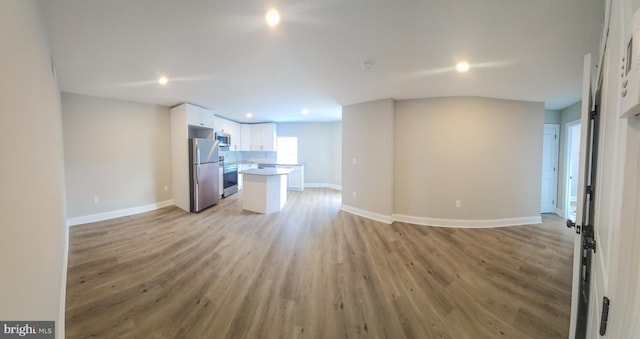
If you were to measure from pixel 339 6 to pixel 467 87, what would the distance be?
2662 mm

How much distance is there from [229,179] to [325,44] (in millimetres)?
5039

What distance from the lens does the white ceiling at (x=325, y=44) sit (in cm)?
147

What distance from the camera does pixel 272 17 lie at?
156cm

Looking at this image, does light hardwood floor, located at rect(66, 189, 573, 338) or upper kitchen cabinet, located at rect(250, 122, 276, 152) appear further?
upper kitchen cabinet, located at rect(250, 122, 276, 152)

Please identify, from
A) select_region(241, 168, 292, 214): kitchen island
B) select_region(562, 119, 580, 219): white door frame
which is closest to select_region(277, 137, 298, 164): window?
select_region(241, 168, 292, 214): kitchen island

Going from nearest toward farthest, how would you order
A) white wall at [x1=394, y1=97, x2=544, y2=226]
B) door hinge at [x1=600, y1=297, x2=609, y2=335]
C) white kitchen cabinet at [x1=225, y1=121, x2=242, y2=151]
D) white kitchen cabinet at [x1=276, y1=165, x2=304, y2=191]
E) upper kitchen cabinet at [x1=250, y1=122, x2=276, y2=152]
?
door hinge at [x1=600, y1=297, x2=609, y2=335] < white wall at [x1=394, y1=97, x2=544, y2=226] < white kitchen cabinet at [x1=225, y1=121, x2=242, y2=151] < upper kitchen cabinet at [x1=250, y1=122, x2=276, y2=152] < white kitchen cabinet at [x1=276, y1=165, x2=304, y2=191]

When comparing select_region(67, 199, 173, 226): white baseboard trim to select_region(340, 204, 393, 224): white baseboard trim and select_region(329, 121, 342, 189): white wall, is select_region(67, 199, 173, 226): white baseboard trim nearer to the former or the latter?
select_region(340, 204, 393, 224): white baseboard trim

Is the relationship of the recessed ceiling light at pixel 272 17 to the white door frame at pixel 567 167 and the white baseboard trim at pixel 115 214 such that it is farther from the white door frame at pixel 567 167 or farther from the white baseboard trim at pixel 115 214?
the white door frame at pixel 567 167

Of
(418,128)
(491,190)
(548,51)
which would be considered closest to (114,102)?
(418,128)

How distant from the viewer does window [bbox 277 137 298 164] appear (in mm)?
7520

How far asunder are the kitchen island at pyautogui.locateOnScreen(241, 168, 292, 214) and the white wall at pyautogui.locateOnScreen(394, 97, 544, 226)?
2.76 m

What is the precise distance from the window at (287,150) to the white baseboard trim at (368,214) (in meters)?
3.49

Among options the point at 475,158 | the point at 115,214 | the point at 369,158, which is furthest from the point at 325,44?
the point at 115,214

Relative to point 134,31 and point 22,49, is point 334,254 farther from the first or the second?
point 134,31
